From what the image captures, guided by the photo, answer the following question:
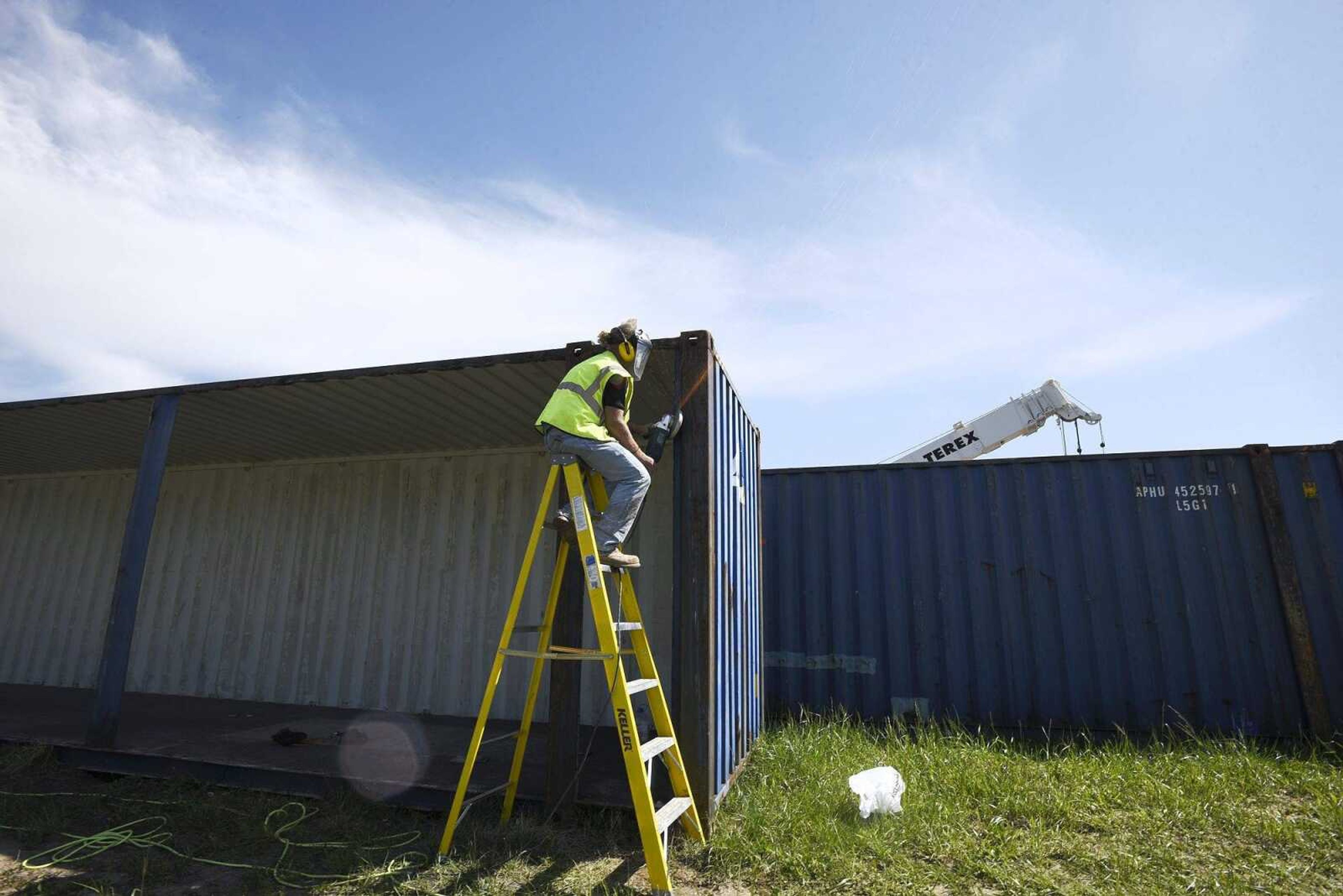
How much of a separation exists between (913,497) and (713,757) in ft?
12.6

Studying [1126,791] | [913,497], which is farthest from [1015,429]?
[1126,791]

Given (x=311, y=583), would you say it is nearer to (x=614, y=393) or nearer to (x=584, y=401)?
(x=584, y=401)

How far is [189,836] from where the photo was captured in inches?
162

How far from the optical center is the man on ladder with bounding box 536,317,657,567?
3.82 m

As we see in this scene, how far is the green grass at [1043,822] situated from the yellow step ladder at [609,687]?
19.4 inches

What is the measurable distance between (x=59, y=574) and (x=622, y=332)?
969cm

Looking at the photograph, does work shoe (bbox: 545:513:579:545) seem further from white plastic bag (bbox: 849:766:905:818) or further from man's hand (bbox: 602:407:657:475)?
white plastic bag (bbox: 849:766:905:818)

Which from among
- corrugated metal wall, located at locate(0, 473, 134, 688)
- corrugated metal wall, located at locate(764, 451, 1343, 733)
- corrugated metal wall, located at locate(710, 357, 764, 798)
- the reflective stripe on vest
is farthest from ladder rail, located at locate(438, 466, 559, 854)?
corrugated metal wall, located at locate(0, 473, 134, 688)

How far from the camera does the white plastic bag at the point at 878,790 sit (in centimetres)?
410

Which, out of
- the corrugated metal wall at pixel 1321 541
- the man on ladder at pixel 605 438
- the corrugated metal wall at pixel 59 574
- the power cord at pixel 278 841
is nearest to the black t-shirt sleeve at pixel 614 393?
the man on ladder at pixel 605 438

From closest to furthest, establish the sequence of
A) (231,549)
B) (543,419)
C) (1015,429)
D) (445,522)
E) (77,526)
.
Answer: (543,419)
(445,522)
(231,549)
(77,526)
(1015,429)

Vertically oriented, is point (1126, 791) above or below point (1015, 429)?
below

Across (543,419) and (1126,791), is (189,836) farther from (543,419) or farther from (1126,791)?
A: (1126,791)

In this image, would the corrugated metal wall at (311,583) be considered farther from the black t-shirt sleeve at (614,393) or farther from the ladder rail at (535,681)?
the black t-shirt sleeve at (614,393)
